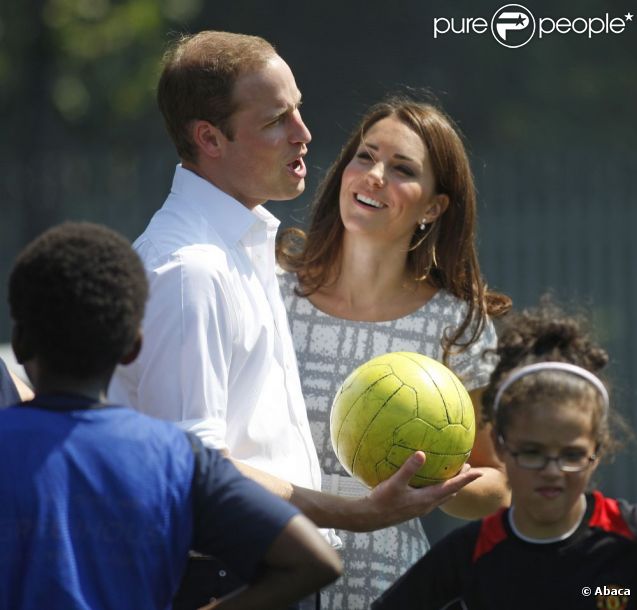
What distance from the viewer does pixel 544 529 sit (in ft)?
12.6

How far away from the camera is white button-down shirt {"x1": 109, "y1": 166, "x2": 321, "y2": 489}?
12.2 feet

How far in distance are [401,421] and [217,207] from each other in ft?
2.55

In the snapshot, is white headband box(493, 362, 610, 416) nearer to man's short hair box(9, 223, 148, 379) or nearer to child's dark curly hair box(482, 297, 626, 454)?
child's dark curly hair box(482, 297, 626, 454)

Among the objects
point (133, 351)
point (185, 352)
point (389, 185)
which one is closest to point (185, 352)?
point (185, 352)

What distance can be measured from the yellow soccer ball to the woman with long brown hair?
59cm

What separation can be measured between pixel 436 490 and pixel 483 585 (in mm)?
328

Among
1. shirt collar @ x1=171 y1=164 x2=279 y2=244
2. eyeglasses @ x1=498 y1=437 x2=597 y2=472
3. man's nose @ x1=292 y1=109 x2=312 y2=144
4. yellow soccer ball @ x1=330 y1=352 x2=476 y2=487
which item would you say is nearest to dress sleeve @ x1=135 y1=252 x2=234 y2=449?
shirt collar @ x1=171 y1=164 x2=279 y2=244

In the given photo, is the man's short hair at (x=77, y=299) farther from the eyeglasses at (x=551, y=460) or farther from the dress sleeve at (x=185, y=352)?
the eyeglasses at (x=551, y=460)

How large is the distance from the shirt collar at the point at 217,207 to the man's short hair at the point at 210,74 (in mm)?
130

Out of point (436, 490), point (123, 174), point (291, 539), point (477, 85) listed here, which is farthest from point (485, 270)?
point (291, 539)

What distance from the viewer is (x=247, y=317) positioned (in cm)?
393

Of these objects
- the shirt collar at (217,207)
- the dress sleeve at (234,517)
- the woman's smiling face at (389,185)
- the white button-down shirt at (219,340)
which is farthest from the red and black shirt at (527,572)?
the woman's smiling face at (389,185)

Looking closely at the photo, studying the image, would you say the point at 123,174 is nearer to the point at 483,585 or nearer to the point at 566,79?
the point at 566,79

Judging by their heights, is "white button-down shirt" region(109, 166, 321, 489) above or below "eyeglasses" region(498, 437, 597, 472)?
above
